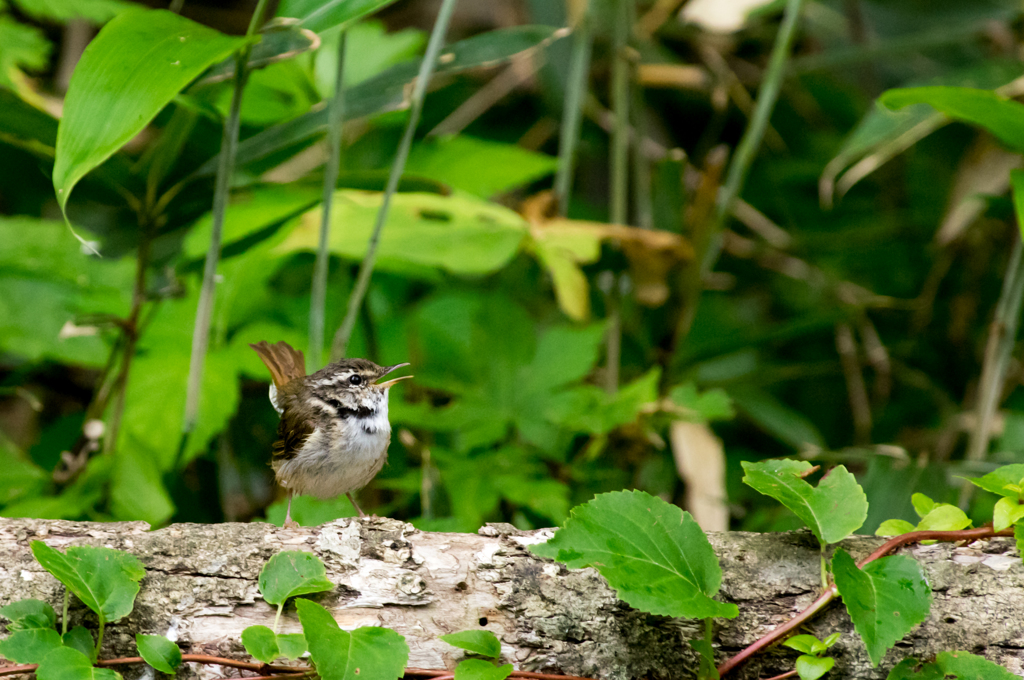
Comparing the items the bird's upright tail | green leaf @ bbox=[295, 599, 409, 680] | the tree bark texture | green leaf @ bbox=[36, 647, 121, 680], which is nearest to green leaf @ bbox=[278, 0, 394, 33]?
Result: the bird's upright tail

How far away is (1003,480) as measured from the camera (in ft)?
5.15

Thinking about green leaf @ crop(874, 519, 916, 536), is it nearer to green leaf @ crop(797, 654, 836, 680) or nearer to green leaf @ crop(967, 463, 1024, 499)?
green leaf @ crop(967, 463, 1024, 499)

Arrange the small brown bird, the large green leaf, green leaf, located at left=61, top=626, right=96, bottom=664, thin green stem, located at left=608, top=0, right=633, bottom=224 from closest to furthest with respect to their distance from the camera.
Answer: green leaf, located at left=61, top=626, right=96, bottom=664 → the small brown bird → the large green leaf → thin green stem, located at left=608, top=0, right=633, bottom=224

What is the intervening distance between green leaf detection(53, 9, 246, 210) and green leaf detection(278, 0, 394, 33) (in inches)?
7.4

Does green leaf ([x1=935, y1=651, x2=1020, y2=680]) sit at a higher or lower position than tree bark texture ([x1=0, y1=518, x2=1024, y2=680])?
lower

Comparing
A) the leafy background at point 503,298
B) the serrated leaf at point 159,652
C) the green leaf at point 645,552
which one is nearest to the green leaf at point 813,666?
the green leaf at point 645,552

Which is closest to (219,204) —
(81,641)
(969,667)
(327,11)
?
(327,11)

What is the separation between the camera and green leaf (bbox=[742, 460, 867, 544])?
1.49 metres

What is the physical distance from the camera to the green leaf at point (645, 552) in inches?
53.6

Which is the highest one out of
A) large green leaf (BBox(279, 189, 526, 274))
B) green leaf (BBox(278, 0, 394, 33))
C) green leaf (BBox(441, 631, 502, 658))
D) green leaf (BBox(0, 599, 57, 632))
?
green leaf (BBox(278, 0, 394, 33))

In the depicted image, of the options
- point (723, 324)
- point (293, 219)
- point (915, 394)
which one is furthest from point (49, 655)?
point (915, 394)

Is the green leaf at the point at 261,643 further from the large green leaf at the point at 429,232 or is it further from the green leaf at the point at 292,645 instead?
the large green leaf at the point at 429,232

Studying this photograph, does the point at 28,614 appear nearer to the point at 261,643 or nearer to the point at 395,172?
the point at 261,643

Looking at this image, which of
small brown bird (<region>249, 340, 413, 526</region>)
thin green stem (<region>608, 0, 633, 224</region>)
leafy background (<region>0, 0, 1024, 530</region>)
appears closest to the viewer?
small brown bird (<region>249, 340, 413, 526</region>)
